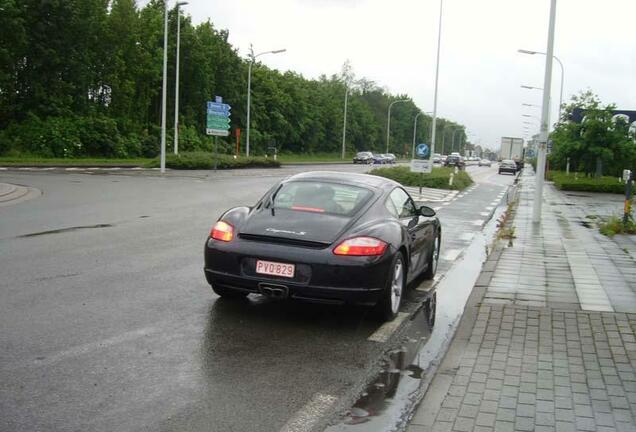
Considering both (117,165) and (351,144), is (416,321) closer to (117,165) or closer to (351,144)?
(117,165)

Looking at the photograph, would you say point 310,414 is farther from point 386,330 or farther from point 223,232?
point 223,232

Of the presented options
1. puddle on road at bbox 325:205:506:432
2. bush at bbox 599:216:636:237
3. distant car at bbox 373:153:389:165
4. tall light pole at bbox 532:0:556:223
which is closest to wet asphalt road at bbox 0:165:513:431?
puddle on road at bbox 325:205:506:432

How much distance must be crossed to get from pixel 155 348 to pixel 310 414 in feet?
5.33

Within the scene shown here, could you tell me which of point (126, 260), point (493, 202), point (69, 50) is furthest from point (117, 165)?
point (126, 260)

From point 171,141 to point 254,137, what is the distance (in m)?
17.0

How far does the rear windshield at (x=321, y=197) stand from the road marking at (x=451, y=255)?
4052 millimetres

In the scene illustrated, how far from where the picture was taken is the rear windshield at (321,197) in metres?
6.34

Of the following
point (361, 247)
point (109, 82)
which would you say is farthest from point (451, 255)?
point (109, 82)

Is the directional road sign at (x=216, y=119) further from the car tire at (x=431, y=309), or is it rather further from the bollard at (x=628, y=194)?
the car tire at (x=431, y=309)

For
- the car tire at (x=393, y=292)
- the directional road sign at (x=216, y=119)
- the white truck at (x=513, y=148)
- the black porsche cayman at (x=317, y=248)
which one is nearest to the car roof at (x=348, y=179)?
the black porsche cayman at (x=317, y=248)

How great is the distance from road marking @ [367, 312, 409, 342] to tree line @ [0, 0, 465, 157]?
3688 centimetres

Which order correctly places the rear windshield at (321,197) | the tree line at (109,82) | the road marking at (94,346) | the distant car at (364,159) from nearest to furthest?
the road marking at (94,346), the rear windshield at (321,197), the tree line at (109,82), the distant car at (364,159)

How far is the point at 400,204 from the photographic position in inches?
283

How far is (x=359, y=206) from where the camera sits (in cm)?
639
